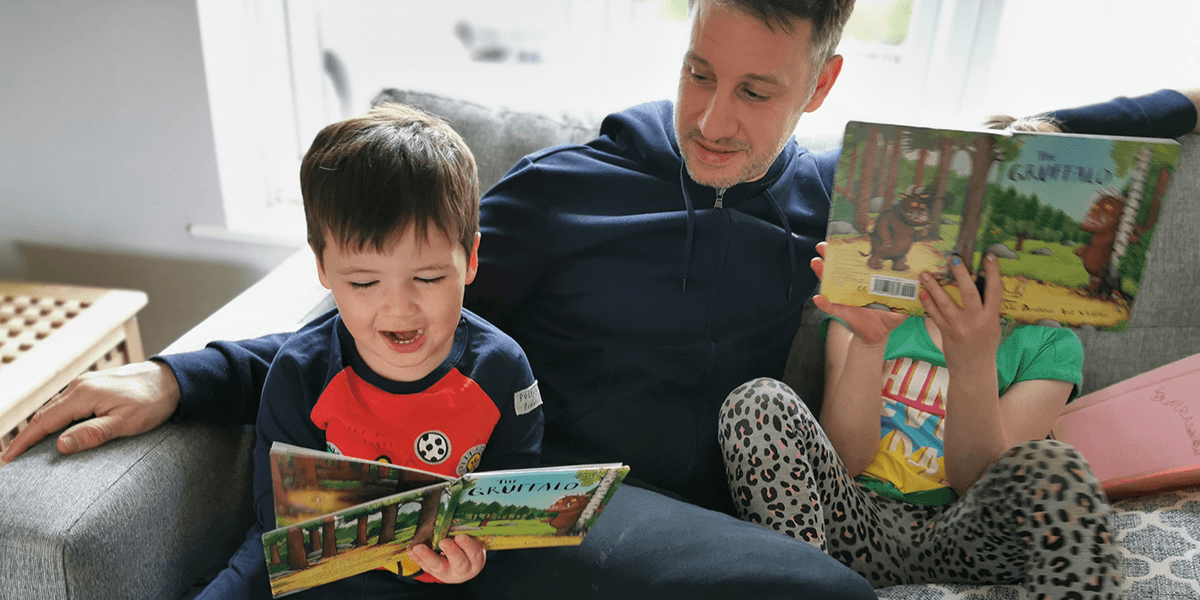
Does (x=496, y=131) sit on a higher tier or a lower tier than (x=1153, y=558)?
higher

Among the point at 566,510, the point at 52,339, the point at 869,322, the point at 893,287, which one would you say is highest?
the point at 893,287

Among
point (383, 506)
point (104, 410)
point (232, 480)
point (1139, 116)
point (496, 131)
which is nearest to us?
point (383, 506)

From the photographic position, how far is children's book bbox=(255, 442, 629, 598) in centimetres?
81

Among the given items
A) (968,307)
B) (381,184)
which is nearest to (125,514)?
(381,184)

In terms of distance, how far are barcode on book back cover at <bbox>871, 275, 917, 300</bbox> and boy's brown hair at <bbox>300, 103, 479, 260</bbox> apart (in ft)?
1.73

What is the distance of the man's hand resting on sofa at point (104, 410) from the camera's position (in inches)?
39.9

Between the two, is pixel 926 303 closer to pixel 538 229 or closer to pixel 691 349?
pixel 691 349

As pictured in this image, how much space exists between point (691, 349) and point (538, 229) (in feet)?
1.04

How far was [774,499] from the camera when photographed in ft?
3.73

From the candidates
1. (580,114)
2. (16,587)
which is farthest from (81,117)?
(16,587)

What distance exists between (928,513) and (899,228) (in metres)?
0.52

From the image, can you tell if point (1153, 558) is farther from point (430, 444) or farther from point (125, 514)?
point (125, 514)

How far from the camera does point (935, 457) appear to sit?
4.25 ft

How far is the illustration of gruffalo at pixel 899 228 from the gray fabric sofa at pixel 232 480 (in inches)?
18.8
